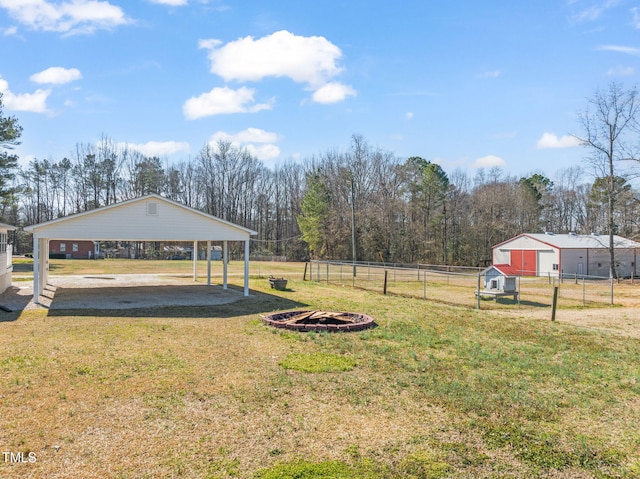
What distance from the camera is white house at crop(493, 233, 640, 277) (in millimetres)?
34938

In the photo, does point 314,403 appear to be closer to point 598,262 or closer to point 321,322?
point 321,322

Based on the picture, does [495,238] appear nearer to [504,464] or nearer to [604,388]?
[604,388]

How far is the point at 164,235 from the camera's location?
54.6 ft

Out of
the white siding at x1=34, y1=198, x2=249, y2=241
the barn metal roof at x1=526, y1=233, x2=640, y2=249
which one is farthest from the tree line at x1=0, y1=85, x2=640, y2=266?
the white siding at x1=34, y1=198, x2=249, y2=241

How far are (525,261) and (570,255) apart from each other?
3543 mm

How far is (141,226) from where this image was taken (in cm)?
1633

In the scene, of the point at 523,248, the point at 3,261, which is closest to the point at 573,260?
the point at 523,248

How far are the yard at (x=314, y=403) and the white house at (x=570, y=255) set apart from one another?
86.2 ft

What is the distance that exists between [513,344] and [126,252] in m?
55.5

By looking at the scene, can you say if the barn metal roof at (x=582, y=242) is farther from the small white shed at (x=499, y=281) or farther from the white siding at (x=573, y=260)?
the small white shed at (x=499, y=281)

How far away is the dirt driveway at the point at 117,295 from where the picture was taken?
1523 centimetres

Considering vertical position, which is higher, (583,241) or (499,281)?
(583,241)

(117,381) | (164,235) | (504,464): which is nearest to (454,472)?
(504,464)

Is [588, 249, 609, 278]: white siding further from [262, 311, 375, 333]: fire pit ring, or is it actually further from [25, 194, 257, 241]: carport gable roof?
[262, 311, 375, 333]: fire pit ring
